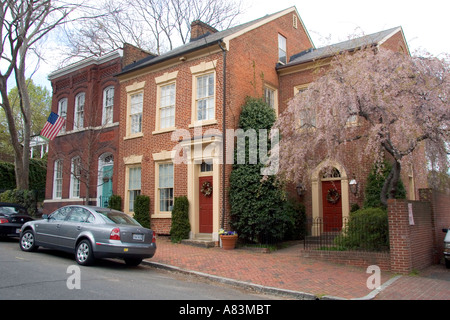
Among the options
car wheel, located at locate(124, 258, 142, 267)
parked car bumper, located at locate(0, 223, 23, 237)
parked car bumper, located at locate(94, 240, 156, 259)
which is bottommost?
car wheel, located at locate(124, 258, 142, 267)

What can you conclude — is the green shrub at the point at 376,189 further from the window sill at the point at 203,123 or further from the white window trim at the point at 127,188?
the white window trim at the point at 127,188

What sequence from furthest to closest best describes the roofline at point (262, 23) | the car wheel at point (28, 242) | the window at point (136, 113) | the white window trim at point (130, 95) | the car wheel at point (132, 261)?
the window at point (136, 113)
the white window trim at point (130, 95)
the roofline at point (262, 23)
the car wheel at point (28, 242)
the car wheel at point (132, 261)

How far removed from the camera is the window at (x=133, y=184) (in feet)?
56.3

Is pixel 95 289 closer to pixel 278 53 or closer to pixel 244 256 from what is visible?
pixel 244 256

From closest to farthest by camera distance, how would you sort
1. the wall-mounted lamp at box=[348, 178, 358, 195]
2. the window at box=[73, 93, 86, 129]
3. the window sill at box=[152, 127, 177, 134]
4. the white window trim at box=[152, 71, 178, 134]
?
the wall-mounted lamp at box=[348, 178, 358, 195], the window sill at box=[152, 127, 177, 134], the white window trim at box=[152, 71, 178, 134], the window at box=[73, 93, 86, 129]

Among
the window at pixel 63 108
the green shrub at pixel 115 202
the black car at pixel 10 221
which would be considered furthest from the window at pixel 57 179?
the black car at pixel 10 221

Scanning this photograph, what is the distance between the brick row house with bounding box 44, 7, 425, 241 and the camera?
14.6 metres

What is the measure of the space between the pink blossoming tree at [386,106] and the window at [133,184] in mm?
8525

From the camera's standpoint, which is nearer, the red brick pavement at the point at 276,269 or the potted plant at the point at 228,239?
the red brick pavement at the point at 276,269

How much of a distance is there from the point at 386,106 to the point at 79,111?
16.1m

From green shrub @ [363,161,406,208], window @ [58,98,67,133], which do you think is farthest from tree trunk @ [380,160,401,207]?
window @ [58,98,67,133]

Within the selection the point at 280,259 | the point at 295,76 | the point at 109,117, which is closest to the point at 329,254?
the point at 280,259

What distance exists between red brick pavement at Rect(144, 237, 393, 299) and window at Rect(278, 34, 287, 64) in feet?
30.8

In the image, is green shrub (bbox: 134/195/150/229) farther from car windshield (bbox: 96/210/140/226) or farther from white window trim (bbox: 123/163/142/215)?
car windshield (bbox: 96/210/140/226)
